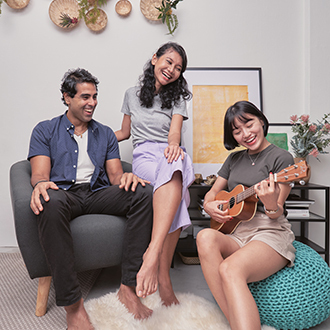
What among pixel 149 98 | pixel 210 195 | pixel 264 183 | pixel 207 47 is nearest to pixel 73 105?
pixel 149 98

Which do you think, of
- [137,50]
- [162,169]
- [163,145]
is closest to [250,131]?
[162,169]

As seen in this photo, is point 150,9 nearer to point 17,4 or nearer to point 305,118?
point 17,4

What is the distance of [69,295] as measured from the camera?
1.22 meters

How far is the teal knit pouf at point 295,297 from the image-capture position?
3.97ft

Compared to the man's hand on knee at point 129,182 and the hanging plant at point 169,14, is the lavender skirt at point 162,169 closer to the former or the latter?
the man's hand on knee at point 129,182

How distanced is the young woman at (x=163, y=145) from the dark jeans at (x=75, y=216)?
0.33 feet

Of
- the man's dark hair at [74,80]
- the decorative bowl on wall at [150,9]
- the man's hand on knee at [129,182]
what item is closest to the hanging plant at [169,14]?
the decorative bowl on wall at [150,9]

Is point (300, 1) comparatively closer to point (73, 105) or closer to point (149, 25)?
point (149, 25)

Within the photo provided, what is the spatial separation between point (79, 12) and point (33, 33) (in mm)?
469

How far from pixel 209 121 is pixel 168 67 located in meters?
0.82

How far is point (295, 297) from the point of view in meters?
1.21

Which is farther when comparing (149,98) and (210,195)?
(149,98)

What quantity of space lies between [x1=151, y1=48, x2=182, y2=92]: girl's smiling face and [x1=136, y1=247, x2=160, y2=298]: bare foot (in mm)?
1151

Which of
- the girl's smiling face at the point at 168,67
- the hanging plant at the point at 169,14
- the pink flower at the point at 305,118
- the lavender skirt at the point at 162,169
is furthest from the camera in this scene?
the hanging plant at the point at 169,14
